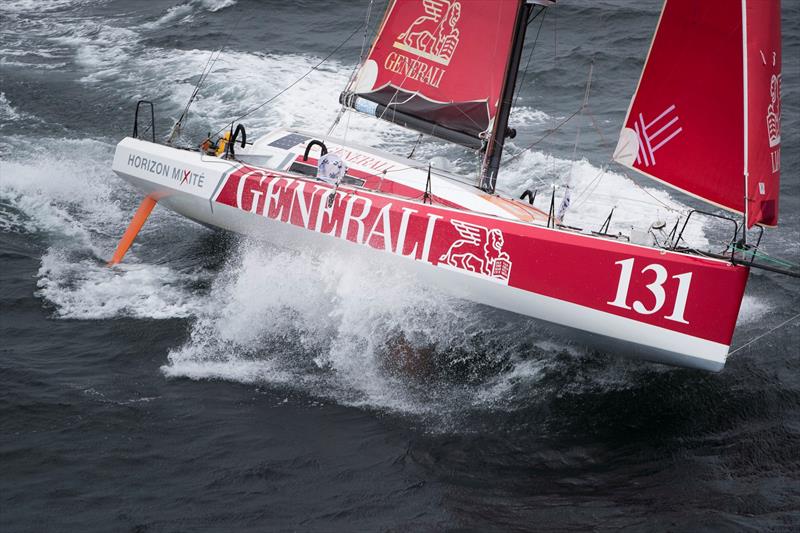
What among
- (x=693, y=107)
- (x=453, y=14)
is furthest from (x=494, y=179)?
(x=693, y=107)

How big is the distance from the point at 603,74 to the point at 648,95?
9176 mm

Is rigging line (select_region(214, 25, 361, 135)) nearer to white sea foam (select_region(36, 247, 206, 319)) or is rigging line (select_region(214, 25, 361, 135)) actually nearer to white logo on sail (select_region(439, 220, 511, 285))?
white sea foam (select_region(36, 247, 206, 319))

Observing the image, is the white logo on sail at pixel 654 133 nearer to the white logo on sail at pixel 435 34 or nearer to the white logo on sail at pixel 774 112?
the white logo on sail at pixel 774 112

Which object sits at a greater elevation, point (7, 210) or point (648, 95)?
point (648, 95)

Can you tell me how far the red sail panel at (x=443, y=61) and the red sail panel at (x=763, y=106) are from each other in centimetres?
307

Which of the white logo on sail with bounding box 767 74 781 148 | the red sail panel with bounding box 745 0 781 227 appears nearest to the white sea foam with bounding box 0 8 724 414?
the red sail panel with bounding box 745 0 781 227

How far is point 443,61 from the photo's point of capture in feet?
33.5

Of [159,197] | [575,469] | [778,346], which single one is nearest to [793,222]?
[778,346]

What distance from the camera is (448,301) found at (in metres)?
8.66

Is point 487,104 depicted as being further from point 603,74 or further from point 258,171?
point 603,74

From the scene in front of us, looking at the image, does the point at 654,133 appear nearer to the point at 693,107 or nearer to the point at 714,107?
the point at 693,107

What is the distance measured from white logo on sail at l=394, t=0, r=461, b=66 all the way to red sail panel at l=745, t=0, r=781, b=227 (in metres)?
3.69

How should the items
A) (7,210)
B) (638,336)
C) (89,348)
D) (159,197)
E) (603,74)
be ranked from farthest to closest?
(603,74)
(7,210)
(159,197)
(89,348)
(638,336)

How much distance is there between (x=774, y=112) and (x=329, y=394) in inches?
173
